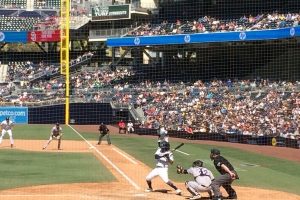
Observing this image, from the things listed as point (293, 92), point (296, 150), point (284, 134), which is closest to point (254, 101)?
point (293, 92)

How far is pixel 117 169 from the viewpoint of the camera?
824 inches

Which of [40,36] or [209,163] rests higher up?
[40,36]

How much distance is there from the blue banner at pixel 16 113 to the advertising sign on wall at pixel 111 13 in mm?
11231

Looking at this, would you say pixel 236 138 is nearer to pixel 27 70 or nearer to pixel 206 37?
pixel 206 37

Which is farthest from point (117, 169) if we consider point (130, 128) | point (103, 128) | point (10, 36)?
point (10, 36)

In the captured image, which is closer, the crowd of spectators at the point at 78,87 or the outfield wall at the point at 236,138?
the outfield wall at the point at 236,138

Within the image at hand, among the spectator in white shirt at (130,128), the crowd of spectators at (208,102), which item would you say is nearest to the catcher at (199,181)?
the crowd of spectators at (208,102)

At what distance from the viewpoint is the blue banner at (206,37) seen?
36.1 m

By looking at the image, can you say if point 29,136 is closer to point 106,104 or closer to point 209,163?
point 106,104

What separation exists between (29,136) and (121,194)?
21575 millimetres

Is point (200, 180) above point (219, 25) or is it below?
below

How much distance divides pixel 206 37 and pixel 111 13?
1286 cm

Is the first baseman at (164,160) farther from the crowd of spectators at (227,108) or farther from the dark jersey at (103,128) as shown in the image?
the crowd of spectators at (227,108)

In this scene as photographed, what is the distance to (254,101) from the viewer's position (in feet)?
118
